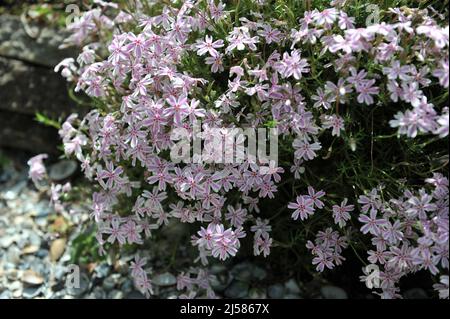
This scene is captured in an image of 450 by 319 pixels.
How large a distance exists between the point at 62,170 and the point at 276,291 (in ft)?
3.93

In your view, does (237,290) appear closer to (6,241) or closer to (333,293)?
(333,293)

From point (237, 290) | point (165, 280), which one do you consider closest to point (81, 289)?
point (165, 280)

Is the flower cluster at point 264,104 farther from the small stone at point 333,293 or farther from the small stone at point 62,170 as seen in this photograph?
the small stone at point 62,170

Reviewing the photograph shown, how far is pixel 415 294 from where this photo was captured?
239 centimetres

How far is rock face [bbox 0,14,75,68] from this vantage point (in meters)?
3.00

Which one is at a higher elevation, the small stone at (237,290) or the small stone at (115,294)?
the small stone at (237,290)

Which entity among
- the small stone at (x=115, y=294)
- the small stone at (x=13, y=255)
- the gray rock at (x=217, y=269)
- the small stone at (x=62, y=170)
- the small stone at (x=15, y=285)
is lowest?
the small stone at (x=115, y=294)

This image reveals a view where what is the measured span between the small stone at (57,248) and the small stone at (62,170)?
1.29 feet

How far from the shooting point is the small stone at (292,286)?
2457mm

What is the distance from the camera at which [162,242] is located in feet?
8.50

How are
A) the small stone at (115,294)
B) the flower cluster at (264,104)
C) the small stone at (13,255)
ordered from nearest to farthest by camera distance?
1. the flower cluster at (264,104)
2. the small stone at (115,294)
3. the small stone at (13,255)

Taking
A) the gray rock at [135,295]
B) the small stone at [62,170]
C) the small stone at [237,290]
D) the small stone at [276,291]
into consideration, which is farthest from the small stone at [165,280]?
the small stone at [62,170]

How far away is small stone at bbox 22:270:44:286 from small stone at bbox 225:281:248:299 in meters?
0.73
